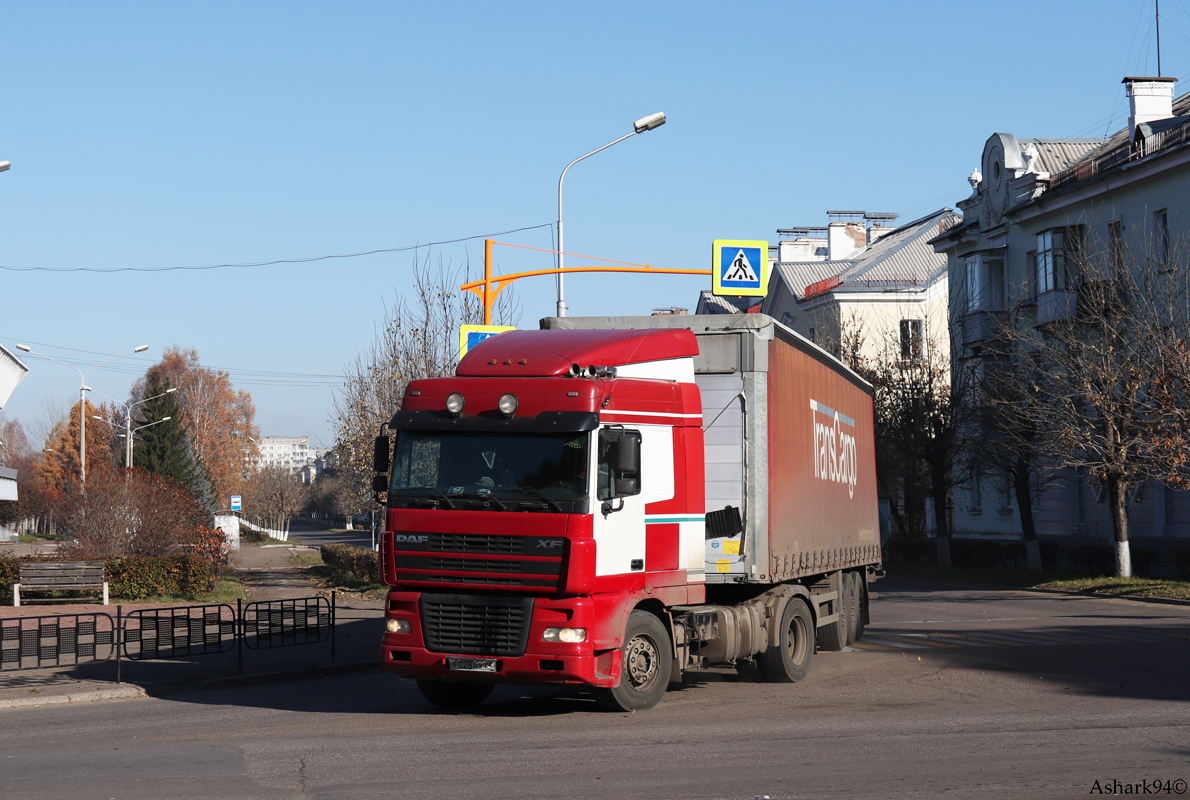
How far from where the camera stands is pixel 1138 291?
27.9 metres

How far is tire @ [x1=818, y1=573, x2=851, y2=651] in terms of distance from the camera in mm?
16047

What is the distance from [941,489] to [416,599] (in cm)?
3228

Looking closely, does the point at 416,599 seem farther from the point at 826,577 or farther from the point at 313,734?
the point at 826,577

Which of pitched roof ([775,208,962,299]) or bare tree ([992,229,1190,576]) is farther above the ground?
pitched roof ([775,208,962,299])

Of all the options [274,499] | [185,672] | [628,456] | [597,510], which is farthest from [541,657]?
[274,499]

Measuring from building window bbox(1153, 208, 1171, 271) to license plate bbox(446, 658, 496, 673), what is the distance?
85.8ft

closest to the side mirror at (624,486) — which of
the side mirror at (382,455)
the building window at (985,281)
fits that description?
the side mirror at (382,455)

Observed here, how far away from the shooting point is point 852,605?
56.2 feet

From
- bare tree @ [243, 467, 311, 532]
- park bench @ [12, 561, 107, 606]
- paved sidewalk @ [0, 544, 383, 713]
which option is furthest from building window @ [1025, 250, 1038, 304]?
bare tree @ [243, 467, 311, 532]

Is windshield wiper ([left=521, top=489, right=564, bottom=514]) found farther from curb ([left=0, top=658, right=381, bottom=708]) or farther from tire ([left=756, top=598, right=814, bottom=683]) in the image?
curb ([left=0, top=658, right=381, bottom=708])

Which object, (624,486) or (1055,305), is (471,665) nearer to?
(624,486)

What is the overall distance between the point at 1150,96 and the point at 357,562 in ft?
93.5

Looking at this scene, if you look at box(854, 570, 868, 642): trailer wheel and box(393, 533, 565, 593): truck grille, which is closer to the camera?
box(393, 533, 565, 593): truck grille

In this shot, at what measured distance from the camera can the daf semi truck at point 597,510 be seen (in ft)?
33.6
